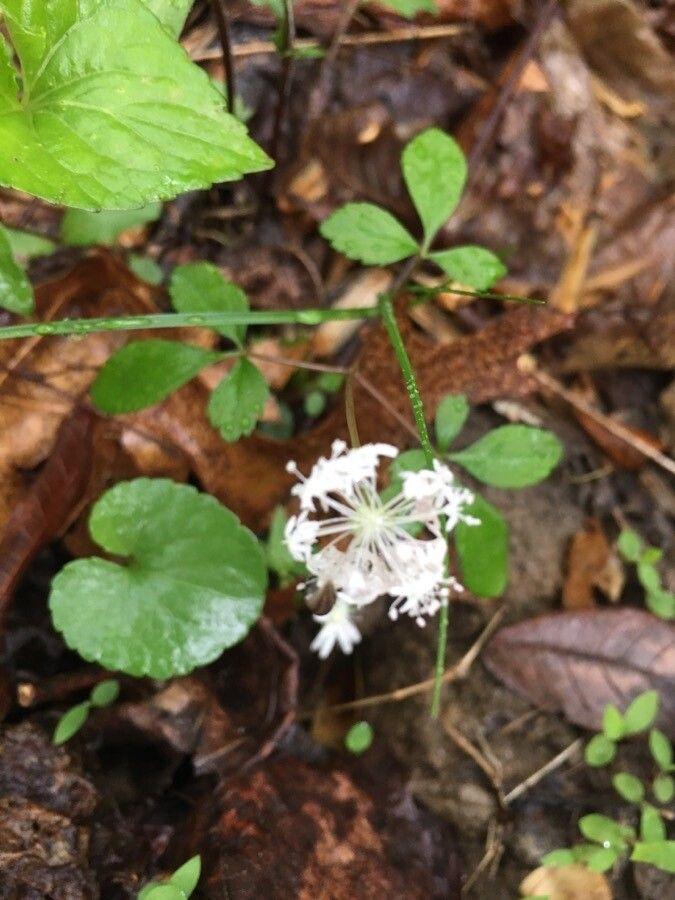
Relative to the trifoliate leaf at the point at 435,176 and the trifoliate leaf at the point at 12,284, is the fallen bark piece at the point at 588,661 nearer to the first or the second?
the trifoliate leaf at the point at 435,176

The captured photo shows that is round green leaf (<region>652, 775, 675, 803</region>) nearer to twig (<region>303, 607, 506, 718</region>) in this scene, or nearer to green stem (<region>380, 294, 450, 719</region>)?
twig (<region>303, 607, 506, 718</region>)

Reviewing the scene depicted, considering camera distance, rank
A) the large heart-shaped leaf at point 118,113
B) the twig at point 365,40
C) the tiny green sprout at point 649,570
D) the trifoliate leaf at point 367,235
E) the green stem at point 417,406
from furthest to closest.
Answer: the twig at point 365,40
the tiny green sprout at point 649,570
the trifoliate leaf at point 367,235
the green stem at point 417,406
the large heart-shaped leaf at point 118,113

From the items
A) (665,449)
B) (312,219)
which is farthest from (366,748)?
(312,219)

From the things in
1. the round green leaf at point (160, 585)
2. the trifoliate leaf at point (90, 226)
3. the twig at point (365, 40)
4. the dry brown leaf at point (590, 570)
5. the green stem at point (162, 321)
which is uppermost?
the twig at point (365, 40)

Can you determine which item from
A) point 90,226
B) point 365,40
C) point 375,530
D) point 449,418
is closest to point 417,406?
point 375,530

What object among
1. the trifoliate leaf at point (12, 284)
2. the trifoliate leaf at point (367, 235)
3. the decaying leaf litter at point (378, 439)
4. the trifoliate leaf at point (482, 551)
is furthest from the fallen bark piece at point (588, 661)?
the trifoliate leaf at point (12, 284)

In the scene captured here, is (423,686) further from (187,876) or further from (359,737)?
(187,876)
